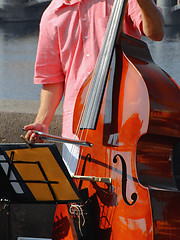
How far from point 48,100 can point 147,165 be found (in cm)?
49

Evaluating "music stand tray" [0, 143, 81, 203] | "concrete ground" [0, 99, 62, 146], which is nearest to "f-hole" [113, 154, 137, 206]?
"music stand tray" [0, 143, 81, 203]

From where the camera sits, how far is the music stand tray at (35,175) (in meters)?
1.04

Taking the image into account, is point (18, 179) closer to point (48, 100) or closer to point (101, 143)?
point (101, 143)

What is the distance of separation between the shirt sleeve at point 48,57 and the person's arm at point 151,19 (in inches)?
13.1

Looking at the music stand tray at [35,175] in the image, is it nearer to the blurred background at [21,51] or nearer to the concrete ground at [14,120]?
the concrete ground at [14,120]

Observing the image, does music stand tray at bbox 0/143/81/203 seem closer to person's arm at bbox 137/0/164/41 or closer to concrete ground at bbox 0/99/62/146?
person's arm at bbox 137/0/164/41

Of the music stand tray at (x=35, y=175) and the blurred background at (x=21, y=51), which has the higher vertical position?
the blurred background at (x=21, y=51)

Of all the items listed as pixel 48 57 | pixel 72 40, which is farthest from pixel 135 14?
pixel 48 57

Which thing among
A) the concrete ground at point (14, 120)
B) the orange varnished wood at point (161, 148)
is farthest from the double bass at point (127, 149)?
the concrete ground at point (14, 120)

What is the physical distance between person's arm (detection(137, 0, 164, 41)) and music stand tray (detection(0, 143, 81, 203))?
1.47 feet

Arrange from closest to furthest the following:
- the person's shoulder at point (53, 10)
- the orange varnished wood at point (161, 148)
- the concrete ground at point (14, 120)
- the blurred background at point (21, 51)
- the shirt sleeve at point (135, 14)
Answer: the orange varnished wood at point (161, 148) → the shirt sleeve at point (135, 14) → the person's shoulder at point (53, 10) → the concrete ground at point (14, 120) → the blurred background at point (21, 51)

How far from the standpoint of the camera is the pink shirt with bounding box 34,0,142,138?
1.28 meters

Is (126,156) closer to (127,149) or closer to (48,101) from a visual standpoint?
(127,149)

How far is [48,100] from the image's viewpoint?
1.40m
